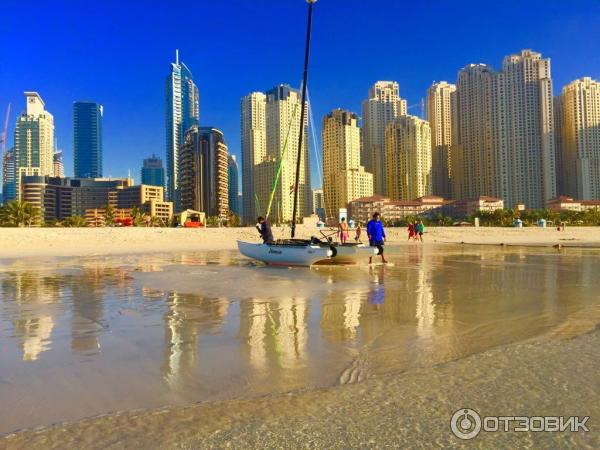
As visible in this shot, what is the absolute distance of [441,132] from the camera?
15812cm

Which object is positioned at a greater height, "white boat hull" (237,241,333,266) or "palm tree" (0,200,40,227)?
"palm tree" (0,200,40,227)

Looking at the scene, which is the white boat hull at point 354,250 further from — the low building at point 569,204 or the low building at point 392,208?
the low building at point 392,208

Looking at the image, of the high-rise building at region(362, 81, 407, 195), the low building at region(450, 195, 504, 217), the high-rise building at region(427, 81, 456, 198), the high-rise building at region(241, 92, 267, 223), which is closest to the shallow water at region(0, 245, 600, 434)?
the low building at region(450, 195, 504, 217)

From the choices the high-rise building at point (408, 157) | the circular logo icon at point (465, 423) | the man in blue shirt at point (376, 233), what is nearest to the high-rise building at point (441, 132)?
the high-rise building at point (408, 157)

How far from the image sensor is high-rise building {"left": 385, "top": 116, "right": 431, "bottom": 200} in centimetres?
14900

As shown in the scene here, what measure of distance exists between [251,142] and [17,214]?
115391mm

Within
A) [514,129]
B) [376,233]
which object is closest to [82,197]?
[514,129]

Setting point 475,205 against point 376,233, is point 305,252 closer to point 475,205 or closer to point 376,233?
point 376,233

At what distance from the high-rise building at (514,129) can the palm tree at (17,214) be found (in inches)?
4964

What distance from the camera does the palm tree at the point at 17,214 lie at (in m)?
68.3

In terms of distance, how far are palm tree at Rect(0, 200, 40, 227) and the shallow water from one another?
6645cm

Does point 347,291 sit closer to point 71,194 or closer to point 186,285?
point 186,285

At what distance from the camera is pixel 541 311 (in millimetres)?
7480

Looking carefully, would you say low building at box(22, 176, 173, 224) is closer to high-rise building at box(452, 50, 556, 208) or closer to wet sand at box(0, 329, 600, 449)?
high-rise building at box(452, 50, 556, 208)
